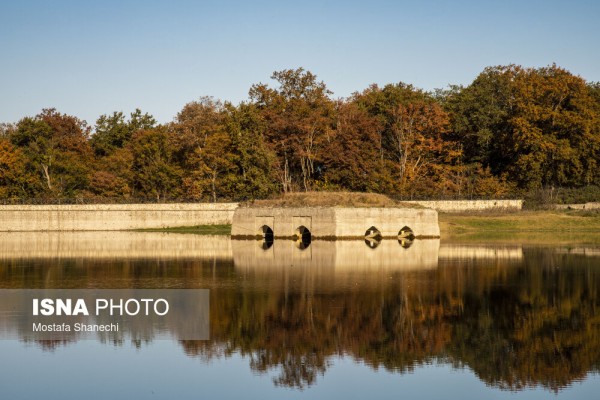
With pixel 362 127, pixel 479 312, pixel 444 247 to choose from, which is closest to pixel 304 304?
pixel 479 312

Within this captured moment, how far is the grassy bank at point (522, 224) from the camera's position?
61.2 m

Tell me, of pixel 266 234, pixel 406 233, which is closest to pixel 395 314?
pixel 406 233

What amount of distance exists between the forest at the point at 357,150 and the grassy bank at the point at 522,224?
20.7 ft

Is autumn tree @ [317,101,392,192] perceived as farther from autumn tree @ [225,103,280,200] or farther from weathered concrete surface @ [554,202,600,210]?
weathered concrete surface @ [554,202,600,210]

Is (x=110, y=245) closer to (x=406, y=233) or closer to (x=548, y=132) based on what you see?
(x=406, y=233)

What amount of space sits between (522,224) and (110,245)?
3149cm

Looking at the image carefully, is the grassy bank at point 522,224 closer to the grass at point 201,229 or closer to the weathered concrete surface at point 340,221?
the weathered concrete surface at point 340,221

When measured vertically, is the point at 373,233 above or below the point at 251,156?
below

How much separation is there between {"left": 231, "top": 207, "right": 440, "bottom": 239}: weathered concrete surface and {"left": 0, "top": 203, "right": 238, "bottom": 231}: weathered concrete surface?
13925 millimetres

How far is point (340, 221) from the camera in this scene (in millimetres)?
55875

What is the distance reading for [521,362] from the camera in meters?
19.4

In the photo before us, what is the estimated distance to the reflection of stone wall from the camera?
45875 millimetres

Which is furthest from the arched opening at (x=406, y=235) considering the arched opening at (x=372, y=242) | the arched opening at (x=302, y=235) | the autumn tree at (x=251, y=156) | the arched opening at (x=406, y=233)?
the autumn tree at (x=251, y=156)

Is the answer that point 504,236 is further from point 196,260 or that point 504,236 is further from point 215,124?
point 215,124
